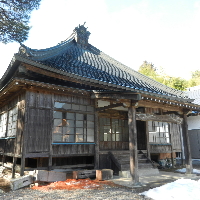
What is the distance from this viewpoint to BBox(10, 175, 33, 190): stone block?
600cm

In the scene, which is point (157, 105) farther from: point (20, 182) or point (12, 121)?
point (12, 121)

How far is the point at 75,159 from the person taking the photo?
9.10m

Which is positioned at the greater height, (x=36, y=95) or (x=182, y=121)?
(x=36, y=95)

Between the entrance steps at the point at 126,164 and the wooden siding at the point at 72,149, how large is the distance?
1.18 meters

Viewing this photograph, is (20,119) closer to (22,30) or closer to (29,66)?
(29,66)

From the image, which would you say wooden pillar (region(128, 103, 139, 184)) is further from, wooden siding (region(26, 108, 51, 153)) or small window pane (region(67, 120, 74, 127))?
wooden siding (region(26, 108, 51, 153))

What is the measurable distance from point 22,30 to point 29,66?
339 centimetres

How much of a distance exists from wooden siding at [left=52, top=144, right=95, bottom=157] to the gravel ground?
1.88 meters

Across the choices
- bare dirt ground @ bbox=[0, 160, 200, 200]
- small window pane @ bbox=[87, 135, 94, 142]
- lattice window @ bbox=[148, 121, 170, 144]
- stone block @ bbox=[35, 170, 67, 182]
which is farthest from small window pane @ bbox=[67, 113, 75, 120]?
lattice window @ bbox=[148, 121, 170, 144]

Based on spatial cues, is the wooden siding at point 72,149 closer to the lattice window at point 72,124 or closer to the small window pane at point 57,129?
the lattice window at point 72,124

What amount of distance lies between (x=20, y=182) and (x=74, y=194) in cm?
198

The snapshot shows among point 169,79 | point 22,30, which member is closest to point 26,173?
point 22,30

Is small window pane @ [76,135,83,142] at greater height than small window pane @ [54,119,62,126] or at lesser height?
lesser

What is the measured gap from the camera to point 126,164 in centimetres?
873
